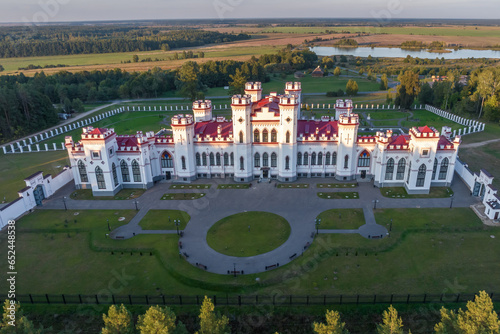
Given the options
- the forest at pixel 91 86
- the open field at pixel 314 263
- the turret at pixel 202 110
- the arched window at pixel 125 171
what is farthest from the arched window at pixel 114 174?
the forest at pixel 91 86

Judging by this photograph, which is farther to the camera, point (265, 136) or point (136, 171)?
point (265, 136)

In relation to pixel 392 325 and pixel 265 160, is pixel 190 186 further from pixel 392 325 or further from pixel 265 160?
pixel 392 325

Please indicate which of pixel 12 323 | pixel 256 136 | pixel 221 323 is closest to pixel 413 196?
pixel 256 136

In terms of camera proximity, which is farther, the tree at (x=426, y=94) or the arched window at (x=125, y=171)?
the tree at (x=426, y=94)

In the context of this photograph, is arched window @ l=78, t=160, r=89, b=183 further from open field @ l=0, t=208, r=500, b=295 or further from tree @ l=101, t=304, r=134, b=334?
tree @ l=101, t=304, r=134, b=334

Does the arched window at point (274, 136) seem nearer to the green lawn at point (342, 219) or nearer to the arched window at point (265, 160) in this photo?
the arched window at point (265, 160)

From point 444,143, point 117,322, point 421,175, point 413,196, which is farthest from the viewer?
point 444,143
